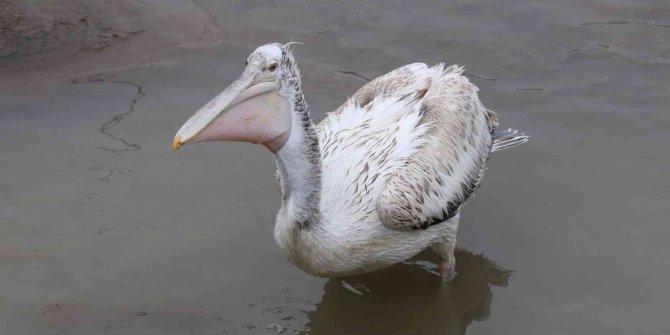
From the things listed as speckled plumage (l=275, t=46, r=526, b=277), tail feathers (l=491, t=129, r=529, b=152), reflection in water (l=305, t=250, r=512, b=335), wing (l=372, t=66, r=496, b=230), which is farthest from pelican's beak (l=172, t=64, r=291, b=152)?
tail feathers (l=491, t=129, r=529, b=152)

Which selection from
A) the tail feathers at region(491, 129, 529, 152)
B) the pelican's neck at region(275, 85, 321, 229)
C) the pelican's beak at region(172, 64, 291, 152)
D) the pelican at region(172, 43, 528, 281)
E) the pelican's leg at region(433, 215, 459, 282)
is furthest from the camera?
the tail feathers at region(491, 129, 529, 152)

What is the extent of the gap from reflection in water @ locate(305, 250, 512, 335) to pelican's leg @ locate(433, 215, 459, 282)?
0.08 meters

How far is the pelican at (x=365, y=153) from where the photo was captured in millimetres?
4219

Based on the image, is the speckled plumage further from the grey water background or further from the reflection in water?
the grey water background

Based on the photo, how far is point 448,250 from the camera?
5.39 metres

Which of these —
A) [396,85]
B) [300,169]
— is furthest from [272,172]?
[300,169]

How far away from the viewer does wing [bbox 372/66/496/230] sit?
15.9 ft

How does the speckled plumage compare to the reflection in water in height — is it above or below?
above

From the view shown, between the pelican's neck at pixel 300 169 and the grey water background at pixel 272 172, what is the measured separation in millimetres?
793

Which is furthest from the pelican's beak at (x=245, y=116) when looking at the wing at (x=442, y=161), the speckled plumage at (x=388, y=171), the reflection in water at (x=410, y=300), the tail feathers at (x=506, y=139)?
the tail feathers at (x=506, y=139)

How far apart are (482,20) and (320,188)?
3716mm

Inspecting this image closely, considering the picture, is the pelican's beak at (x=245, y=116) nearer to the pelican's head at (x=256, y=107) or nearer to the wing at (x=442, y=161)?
the pelican's head at (x=256, y=107)

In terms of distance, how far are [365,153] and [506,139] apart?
131 centimetres

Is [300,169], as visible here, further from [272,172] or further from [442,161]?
[272,172]
